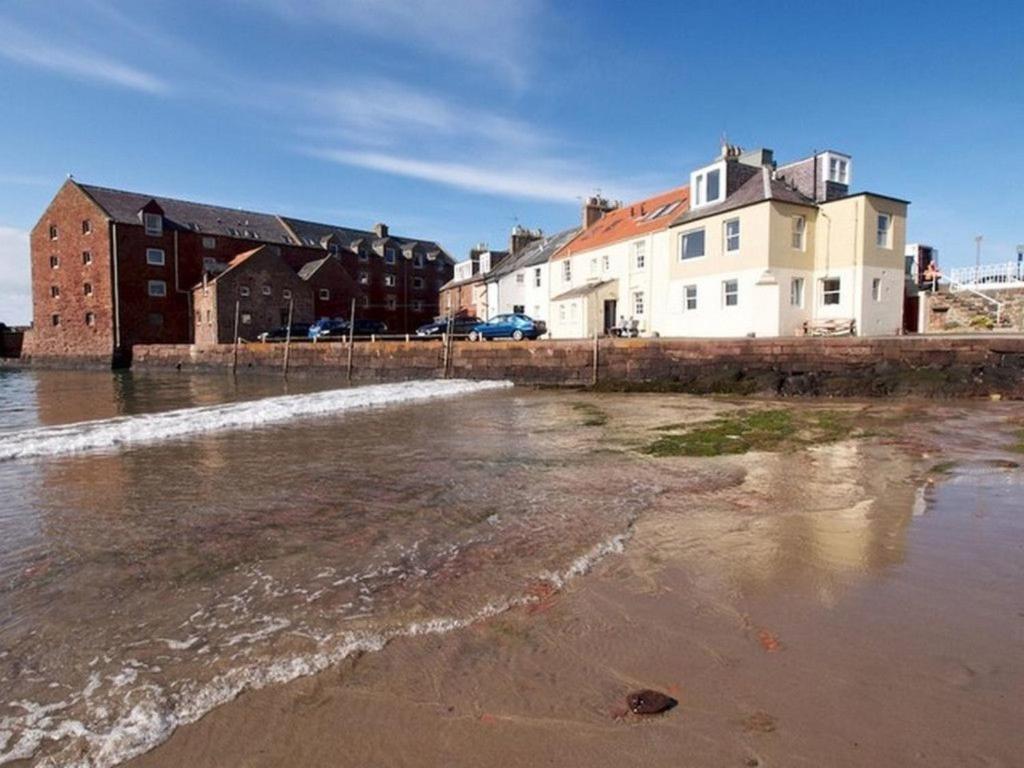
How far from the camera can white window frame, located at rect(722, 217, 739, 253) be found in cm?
2361

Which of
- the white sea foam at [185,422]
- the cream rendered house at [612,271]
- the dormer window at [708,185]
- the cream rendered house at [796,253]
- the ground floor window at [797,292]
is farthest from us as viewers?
the cream rendered house at [612,271]

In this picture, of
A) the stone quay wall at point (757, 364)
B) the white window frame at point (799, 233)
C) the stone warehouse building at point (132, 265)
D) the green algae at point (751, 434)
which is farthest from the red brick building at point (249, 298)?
the green algae at point (751, 434)

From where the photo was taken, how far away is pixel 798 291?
76.0ft

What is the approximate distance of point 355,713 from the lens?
2.46 m

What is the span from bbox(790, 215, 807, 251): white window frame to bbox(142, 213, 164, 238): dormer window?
4614cm

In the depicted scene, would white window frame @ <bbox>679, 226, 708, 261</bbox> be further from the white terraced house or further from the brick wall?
the brick wall

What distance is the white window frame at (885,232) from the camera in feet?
74.8

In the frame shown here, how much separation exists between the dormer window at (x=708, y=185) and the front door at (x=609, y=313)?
248 inches

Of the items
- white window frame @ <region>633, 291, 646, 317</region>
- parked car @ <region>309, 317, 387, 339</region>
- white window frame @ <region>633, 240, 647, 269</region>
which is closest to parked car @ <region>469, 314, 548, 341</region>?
white window frame @ <region>633, 291, 646, 317</region>

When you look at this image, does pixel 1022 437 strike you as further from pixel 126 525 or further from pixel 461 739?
pixel 126 525

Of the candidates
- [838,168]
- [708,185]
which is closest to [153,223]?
[708,185]

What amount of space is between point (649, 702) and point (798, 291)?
23704 mm

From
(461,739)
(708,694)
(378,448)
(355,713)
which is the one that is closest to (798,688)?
(708,694)

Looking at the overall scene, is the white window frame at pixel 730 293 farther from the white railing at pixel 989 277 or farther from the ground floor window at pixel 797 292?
the white railing at pixel 989 277
